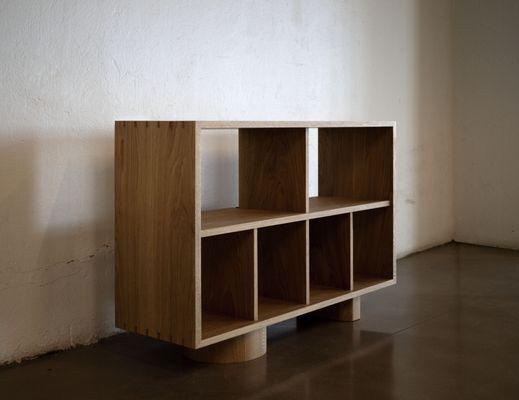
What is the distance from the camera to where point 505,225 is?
230 inches

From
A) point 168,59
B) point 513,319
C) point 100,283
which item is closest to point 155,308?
point 100,283

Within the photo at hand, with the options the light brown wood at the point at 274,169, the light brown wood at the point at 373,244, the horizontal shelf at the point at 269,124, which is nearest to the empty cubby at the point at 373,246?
the light brown wood at the point at 373,244

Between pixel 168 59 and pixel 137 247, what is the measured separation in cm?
107

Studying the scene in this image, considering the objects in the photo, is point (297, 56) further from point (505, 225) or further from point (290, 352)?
point (505, 225)

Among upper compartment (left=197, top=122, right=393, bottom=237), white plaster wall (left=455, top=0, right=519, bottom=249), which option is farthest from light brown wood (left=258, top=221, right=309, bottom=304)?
white plaster wall (left=455, top=0, right=519, bottom=249)

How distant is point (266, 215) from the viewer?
3189 millimetres

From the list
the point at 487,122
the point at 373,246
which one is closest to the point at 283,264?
the point at 373,246

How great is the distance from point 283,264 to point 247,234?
411 mm

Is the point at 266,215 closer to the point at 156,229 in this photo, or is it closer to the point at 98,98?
the point at 156,229

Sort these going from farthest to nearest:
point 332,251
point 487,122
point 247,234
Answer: point 487,122
point 332,251
point 247,234

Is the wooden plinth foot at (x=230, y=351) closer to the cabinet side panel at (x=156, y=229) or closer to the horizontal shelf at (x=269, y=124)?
the cabinet side panel at (x=156, y=229)

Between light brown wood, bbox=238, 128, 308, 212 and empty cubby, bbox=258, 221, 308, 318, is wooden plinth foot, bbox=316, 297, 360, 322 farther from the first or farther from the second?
light brown wood, bbox=238, 128, 308, 212

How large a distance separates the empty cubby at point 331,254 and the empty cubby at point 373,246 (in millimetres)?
152

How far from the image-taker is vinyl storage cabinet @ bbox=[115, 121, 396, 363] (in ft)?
9.26
